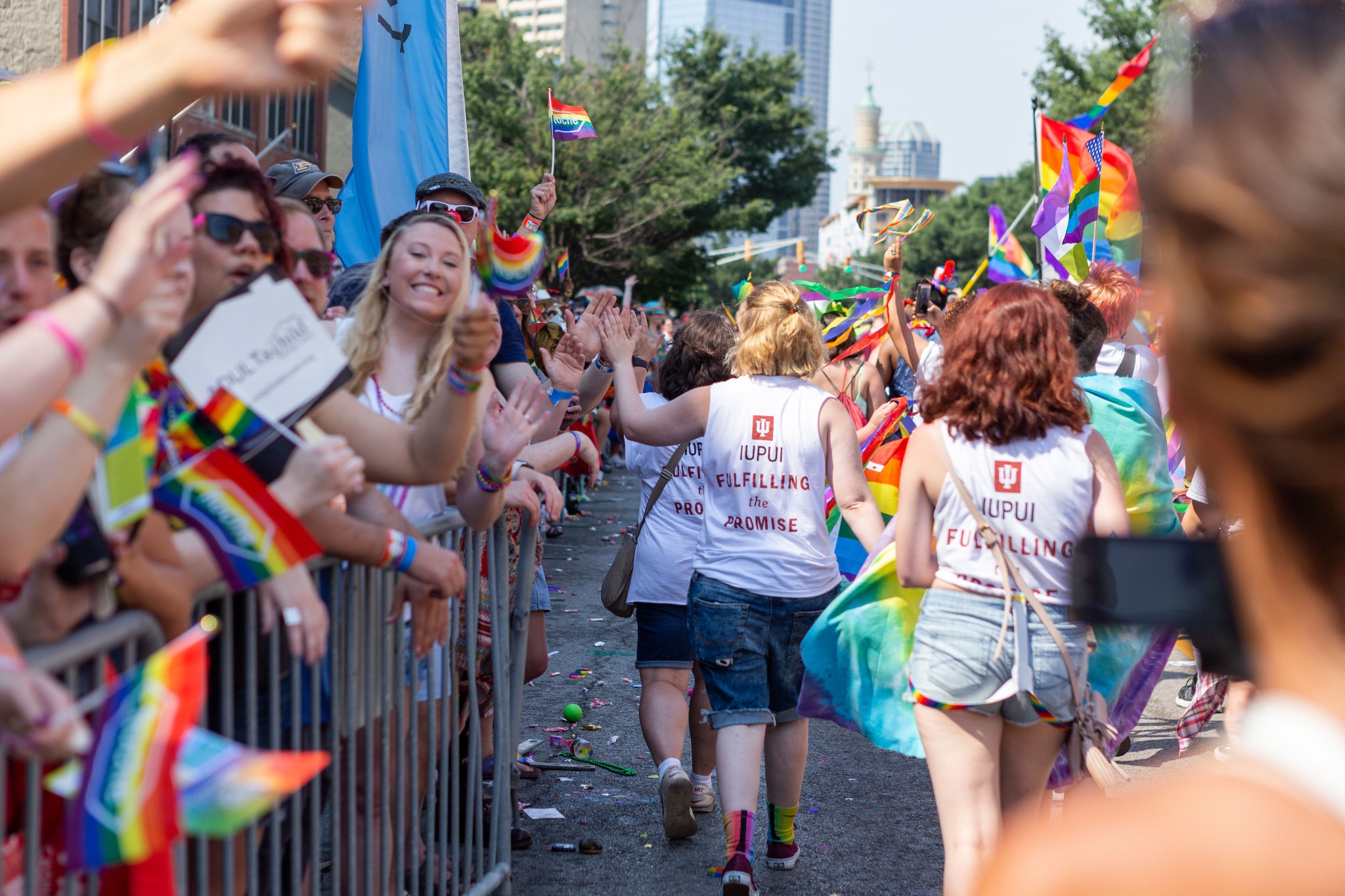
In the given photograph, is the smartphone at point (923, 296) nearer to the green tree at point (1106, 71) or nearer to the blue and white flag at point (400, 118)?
the blue and white flag at point (400, 118)

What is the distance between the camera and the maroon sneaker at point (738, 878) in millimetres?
4160

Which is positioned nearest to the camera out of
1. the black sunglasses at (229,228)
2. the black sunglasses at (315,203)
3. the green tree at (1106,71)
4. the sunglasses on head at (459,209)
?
the black sunglasses at (229,228)

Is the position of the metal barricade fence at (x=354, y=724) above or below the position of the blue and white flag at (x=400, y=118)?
below

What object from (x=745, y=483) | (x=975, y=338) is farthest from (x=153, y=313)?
(x=745, y=483)

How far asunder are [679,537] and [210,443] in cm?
296

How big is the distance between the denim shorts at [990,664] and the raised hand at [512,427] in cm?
135

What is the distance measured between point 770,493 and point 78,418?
9.72 ft

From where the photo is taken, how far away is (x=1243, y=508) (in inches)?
38.9

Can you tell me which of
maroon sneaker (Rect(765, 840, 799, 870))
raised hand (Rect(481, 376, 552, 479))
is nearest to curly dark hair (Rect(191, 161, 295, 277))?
raised hand (Rect(481, 376, 552, 479))

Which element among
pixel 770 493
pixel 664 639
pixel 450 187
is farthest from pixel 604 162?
pixel 770 493

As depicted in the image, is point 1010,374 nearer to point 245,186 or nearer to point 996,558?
point 996,558

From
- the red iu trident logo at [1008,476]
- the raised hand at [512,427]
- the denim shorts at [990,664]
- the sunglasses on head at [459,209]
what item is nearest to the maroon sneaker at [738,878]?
the denim shorts at [990,664]

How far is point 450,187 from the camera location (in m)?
5.09

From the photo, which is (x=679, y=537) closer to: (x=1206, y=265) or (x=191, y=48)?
(x=191, y=48)
